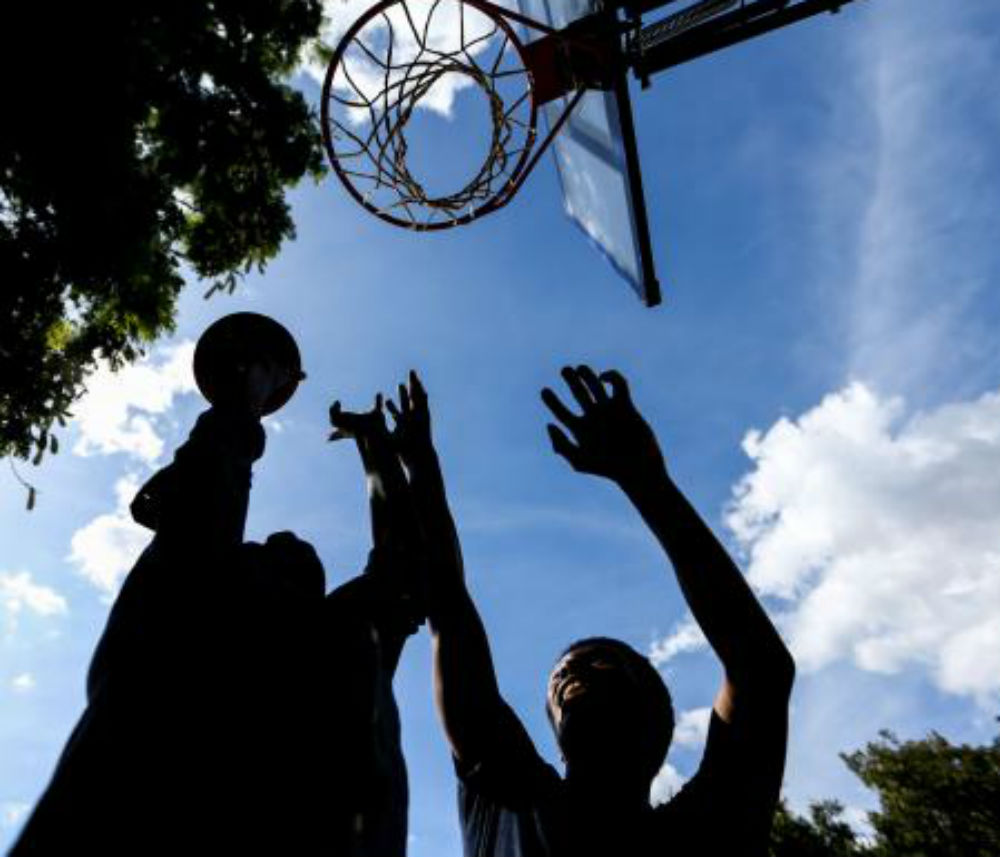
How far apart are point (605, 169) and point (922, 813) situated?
83.4 ft

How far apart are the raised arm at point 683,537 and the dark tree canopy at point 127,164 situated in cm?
271

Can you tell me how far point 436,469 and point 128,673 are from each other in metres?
1.74

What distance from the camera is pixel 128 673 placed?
1626 mm

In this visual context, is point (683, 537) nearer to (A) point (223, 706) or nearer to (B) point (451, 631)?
(B) point (451, 631)

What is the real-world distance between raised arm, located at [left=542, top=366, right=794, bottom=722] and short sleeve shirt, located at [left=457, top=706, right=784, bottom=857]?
0.11 m

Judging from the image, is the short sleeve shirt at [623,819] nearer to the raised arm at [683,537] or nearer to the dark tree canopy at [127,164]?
the raised arm at [683,537]

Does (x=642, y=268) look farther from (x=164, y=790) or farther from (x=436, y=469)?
(x=164, y=790)

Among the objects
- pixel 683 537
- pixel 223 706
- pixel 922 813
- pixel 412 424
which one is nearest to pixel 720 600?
pixel 683 537

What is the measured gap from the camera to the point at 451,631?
95.4 inches

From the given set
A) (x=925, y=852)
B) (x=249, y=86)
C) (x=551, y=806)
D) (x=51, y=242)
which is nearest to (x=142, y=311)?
(x=51, y=242)

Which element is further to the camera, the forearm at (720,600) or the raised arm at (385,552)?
the raised arm at (385,552)

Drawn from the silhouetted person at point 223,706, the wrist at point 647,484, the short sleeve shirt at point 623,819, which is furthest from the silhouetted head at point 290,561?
the wrist at point 647,484

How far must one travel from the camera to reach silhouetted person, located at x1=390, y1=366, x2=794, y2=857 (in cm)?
180

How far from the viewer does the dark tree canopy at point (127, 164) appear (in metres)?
3.37
